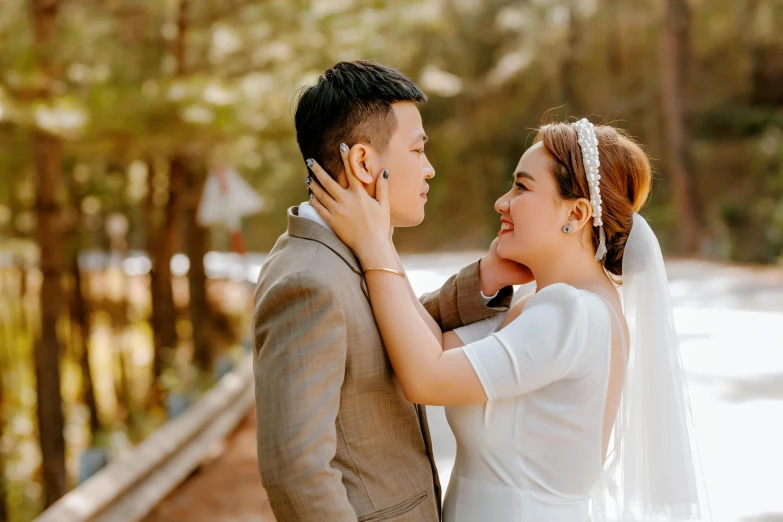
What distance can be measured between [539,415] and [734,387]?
7447 mm

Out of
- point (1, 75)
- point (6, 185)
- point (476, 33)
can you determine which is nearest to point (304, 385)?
point (1, 75)

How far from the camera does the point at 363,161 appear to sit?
241cm

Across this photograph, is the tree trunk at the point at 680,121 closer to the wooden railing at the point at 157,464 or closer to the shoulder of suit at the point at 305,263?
the wooden railing at the point at 157,464

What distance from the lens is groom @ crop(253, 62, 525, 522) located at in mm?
2100

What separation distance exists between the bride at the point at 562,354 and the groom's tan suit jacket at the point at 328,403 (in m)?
0.08

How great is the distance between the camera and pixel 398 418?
242cm

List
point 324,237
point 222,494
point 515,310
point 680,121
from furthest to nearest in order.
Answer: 1. point 680,121
2. point 222,494
3. point 515,310
4. point 324,237

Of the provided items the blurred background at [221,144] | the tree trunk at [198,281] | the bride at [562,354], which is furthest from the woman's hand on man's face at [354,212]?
the tree trunk at [198,281]

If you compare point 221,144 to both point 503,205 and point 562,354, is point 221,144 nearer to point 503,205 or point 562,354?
point 503,205

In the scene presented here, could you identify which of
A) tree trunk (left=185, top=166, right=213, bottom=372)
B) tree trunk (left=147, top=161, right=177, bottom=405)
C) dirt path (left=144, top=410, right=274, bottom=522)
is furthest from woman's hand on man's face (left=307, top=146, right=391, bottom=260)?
tree trunk (left=185, top=166, right=213, bottom=372)

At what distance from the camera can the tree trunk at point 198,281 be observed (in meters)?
16.4

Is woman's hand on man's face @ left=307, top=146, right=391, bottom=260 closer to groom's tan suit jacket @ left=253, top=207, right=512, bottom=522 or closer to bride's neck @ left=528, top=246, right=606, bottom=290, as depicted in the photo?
groom's tan suit jacket @ left=253, top=207, right=512, bottom=522

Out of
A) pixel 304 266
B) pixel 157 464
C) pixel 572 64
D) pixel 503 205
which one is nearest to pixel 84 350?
pixel 157 464

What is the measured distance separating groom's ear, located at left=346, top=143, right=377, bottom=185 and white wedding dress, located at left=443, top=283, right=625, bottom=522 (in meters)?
0.54
